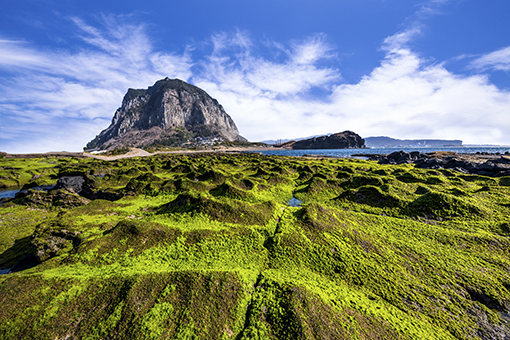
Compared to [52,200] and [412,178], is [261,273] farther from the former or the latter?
[412,178]

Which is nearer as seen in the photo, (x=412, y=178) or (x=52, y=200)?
(x=52, y=200)

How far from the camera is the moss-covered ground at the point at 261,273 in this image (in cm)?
677

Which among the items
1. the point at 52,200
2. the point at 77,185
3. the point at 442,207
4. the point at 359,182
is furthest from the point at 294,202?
the point at 77,185

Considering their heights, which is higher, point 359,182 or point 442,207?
point 359,182

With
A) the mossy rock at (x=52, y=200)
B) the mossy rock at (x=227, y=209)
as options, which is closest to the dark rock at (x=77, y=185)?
the mossy rock at (x=52, y=200)

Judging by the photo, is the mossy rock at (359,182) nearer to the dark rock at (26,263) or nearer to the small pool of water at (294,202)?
the small pool of water at (294,202)

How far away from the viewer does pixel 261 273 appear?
901cm

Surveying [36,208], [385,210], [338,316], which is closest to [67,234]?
[36,208]

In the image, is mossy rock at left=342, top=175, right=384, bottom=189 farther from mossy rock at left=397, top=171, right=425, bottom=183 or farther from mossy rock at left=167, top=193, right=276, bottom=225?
mossy rock at left=167, top=193, right=276, bottom=225

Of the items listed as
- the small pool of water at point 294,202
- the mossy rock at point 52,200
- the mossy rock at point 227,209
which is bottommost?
the small pool of water at point 294,202

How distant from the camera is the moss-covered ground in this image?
677 centimetres

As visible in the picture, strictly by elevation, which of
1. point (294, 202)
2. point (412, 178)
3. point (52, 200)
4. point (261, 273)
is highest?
point (412, 178)

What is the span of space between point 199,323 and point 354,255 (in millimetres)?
8518

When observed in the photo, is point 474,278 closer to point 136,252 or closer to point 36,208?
point 136,252
